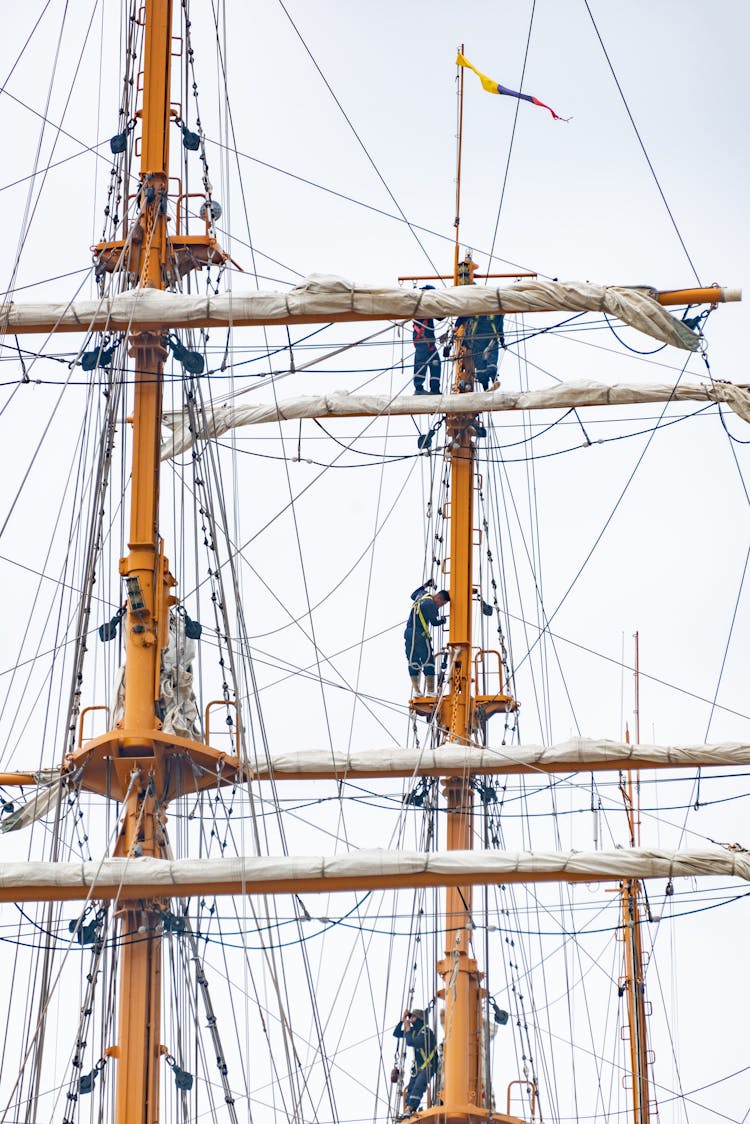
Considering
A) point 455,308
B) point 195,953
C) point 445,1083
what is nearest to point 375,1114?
point 445,1083

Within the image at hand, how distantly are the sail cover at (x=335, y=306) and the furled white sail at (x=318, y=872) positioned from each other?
19.2ft

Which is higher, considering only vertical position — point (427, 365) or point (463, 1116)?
point (427, 365)

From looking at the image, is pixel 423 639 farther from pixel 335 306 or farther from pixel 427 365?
pixel 335 306

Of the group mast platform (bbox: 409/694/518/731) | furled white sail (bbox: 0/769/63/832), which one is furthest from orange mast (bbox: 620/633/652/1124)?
furled white sail (bbox: 0/769/63/832)

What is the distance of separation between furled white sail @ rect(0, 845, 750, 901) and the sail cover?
230 inches

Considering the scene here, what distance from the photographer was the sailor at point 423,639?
41125mm

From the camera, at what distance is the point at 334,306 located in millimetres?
33219

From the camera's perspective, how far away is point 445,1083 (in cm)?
3919

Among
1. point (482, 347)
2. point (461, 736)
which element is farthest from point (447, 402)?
point (461, 736)

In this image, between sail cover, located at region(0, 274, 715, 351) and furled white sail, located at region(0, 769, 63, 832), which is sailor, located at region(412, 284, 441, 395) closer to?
sail cover, located at region(0, 274, 715, 351)

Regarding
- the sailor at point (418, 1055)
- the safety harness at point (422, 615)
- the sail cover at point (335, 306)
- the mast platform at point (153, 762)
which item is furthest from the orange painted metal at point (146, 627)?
the sailor at point (418, 1055)

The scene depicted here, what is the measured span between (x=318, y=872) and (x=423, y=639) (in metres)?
9.91

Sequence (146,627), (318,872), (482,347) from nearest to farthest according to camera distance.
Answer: (318,872) → (146,627) → (482,347)

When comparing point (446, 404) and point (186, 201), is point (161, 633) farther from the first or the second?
point (446, 404)
